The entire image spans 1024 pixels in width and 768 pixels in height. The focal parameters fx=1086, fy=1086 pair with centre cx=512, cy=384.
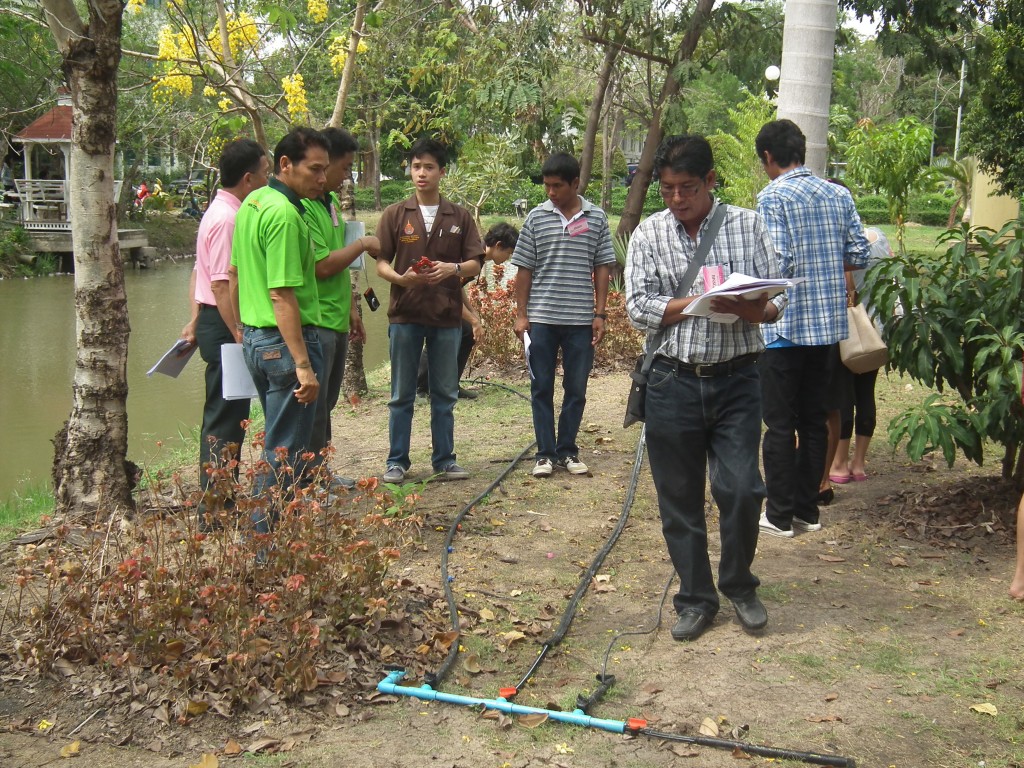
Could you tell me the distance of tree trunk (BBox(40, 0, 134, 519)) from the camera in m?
5.34

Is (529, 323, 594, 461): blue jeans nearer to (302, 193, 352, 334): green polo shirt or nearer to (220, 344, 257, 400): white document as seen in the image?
(302, 193, 352, 334): green polo shirt

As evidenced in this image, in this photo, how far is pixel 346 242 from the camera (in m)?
5.96

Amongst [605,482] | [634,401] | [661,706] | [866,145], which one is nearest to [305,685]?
[661,706]

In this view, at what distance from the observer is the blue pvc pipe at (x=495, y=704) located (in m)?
3.66

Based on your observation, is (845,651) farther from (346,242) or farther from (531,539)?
(346,242)

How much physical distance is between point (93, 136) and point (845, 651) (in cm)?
423

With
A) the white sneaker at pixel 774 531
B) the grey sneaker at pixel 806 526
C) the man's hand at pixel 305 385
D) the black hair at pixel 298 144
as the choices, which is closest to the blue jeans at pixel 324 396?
the man's hand at pixel 305 385

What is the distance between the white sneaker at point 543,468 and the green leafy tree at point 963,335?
219cm

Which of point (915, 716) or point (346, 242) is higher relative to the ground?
point (346, 242)

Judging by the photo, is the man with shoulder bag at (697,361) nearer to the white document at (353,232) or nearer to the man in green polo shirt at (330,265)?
the man in green polo shirt at (330,265)

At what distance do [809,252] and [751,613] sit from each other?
1.96 meters

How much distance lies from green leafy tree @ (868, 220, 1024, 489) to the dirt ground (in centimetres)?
60

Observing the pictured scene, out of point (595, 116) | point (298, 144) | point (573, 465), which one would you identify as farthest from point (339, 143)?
point (595, 116)

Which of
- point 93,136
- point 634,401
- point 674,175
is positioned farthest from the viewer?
point 93,136
